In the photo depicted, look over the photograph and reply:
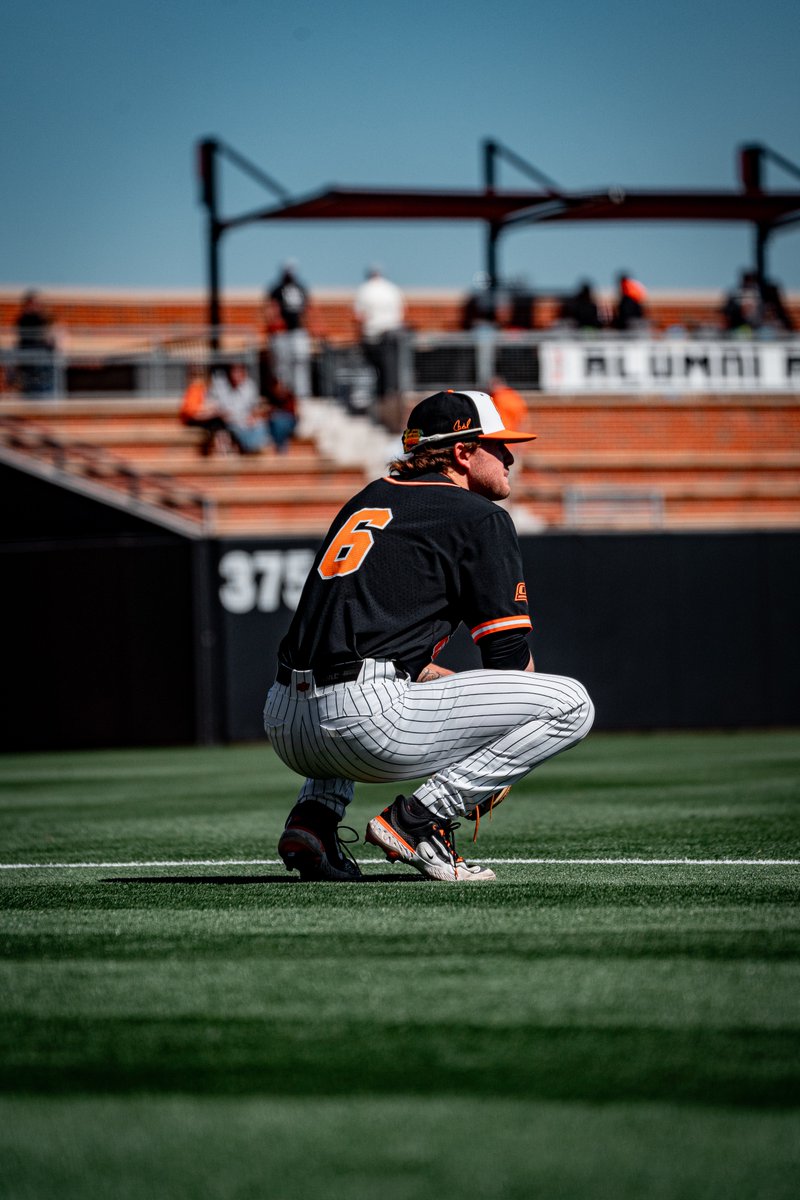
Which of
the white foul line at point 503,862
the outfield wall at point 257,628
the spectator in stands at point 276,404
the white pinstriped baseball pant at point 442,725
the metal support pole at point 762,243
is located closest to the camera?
the white pinstriped baseball pant at point 442,725

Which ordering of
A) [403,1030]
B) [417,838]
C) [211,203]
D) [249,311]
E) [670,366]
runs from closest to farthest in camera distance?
[403,1030] → [417,838] → [670,366] → [211,203] → [249,311]

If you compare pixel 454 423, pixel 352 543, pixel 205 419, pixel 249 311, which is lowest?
pixel 352 543

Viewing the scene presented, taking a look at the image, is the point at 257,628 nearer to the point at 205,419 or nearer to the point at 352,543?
the point at 205,419

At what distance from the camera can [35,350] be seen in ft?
65.9

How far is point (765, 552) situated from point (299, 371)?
5.94 m

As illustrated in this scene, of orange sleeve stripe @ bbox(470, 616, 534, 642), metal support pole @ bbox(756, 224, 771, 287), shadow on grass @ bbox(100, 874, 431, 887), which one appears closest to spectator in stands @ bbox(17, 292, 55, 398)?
metal support pole @ bbox(756, 224, 771, 287)

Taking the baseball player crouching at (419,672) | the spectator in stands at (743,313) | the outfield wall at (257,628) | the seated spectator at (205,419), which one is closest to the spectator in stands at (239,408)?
the seated spectator at (205,419)

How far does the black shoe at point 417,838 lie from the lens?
16.7ft

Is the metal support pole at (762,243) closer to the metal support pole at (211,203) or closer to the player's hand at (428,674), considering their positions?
the metal support pole at (211,203)

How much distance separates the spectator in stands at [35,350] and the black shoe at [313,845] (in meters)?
15.2

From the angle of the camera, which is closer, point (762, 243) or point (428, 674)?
point (428, 674)

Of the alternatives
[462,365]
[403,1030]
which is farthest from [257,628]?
[403,1030]

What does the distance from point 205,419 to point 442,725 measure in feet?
48.5

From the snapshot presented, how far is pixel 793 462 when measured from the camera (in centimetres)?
2062
